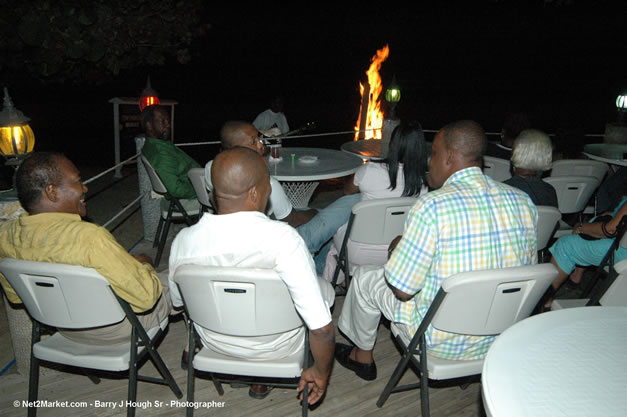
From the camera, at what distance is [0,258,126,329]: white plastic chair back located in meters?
1.59

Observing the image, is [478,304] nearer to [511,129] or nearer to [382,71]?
[511,129]

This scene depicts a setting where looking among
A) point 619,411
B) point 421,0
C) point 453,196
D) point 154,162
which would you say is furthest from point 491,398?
point 421,0

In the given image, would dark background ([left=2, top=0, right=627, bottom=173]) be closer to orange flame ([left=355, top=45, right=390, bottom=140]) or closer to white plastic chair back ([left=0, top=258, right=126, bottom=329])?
orange flame ([left=355, top=45, right=390, bottom=140])

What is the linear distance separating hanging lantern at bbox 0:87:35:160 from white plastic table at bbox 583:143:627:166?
5.21 m

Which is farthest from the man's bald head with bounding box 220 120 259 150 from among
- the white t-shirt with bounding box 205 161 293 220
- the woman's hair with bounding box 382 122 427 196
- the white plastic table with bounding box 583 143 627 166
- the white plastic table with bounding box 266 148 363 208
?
the white plastic table with bounding box 583 143 627 166

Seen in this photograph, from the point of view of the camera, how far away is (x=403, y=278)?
179 centimetres

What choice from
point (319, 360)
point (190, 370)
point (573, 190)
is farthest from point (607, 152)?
point (190, 370)

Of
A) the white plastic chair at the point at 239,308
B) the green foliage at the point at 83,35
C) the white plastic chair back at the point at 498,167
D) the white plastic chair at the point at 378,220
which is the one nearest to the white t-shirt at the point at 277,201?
the white plastic chair at the point at 378,220

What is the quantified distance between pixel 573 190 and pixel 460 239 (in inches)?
85.4

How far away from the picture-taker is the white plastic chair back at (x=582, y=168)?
147 inches

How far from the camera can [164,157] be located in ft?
12.2

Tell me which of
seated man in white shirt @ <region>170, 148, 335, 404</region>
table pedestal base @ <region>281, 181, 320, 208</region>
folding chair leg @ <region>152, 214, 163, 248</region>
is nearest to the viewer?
seated man in white shirt @ <region>170, 148, 335, 404</region>

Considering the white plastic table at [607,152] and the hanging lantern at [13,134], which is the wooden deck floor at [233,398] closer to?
the hanging lantern at [13,134]

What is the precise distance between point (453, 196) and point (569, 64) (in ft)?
122
